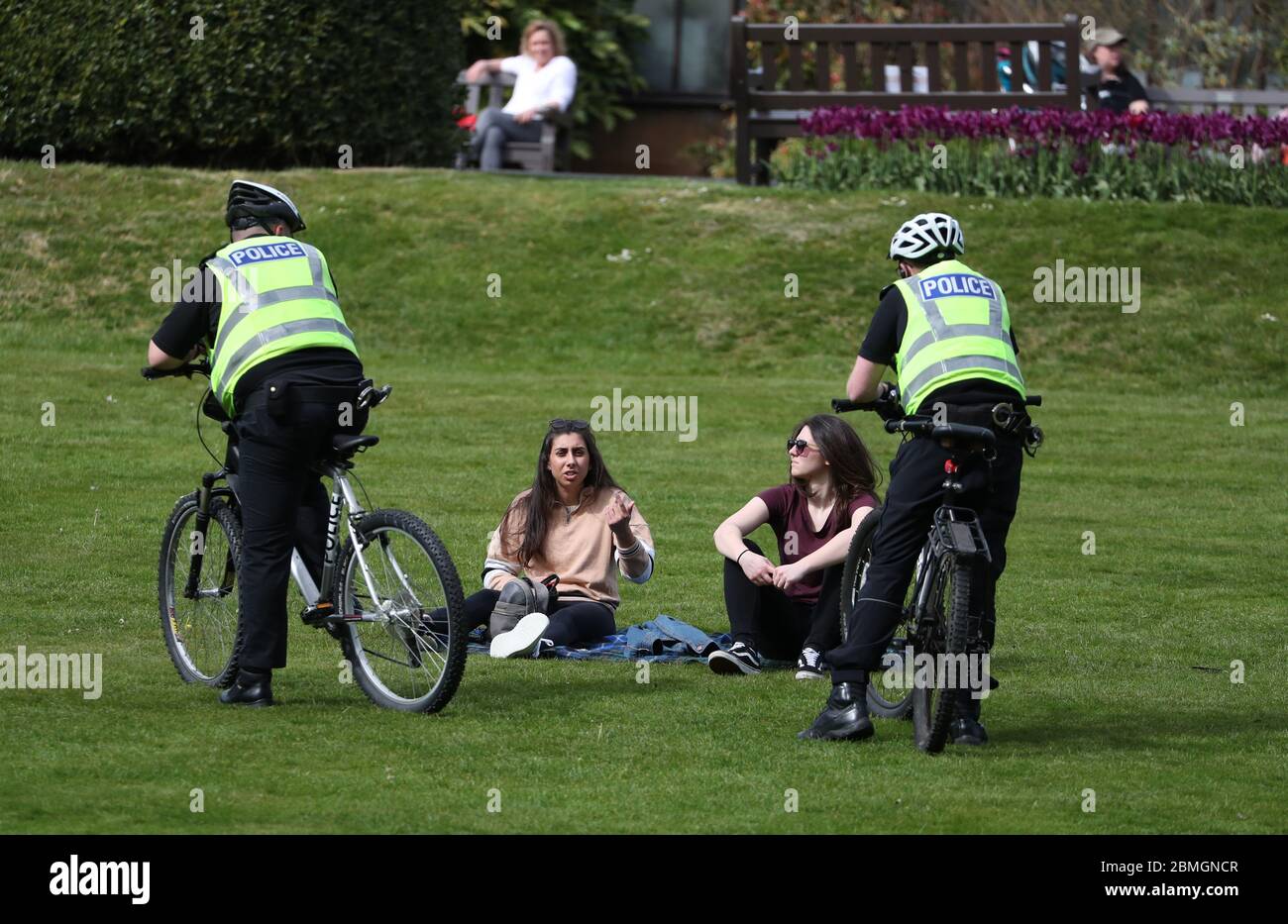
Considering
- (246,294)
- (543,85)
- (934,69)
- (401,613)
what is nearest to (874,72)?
(934,69)

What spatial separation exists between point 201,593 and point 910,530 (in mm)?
2796

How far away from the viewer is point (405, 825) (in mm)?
6113

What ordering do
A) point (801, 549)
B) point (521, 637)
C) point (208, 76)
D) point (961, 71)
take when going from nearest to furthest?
1. point (521, 637)
2. point (801, 549)
3. point (208, 76)
4. point (961, 71)

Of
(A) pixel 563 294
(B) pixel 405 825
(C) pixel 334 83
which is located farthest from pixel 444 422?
(B) pixel 405 825

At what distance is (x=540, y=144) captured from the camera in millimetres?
22047

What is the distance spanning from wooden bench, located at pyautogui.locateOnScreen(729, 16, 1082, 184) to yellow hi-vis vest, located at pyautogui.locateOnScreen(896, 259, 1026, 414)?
1350cm

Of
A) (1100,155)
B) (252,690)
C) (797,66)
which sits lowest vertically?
(252,690)

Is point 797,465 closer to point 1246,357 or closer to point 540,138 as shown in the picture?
point 1246,357

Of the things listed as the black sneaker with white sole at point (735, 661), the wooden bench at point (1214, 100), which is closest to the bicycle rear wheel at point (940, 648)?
the black sneaker with white sole at point (735, 661)

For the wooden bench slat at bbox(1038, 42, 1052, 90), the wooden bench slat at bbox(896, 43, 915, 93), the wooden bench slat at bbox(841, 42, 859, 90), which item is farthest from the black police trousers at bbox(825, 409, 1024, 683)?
the wooden bench slat at bbox(896, 43, 915, 93)

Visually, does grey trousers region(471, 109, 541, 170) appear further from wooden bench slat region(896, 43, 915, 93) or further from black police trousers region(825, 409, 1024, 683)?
black police trousers region(825, 409, 1024, 683)

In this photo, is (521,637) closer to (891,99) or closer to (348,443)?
(348,443)

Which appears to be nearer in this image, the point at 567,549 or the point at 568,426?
the point at 568,426
